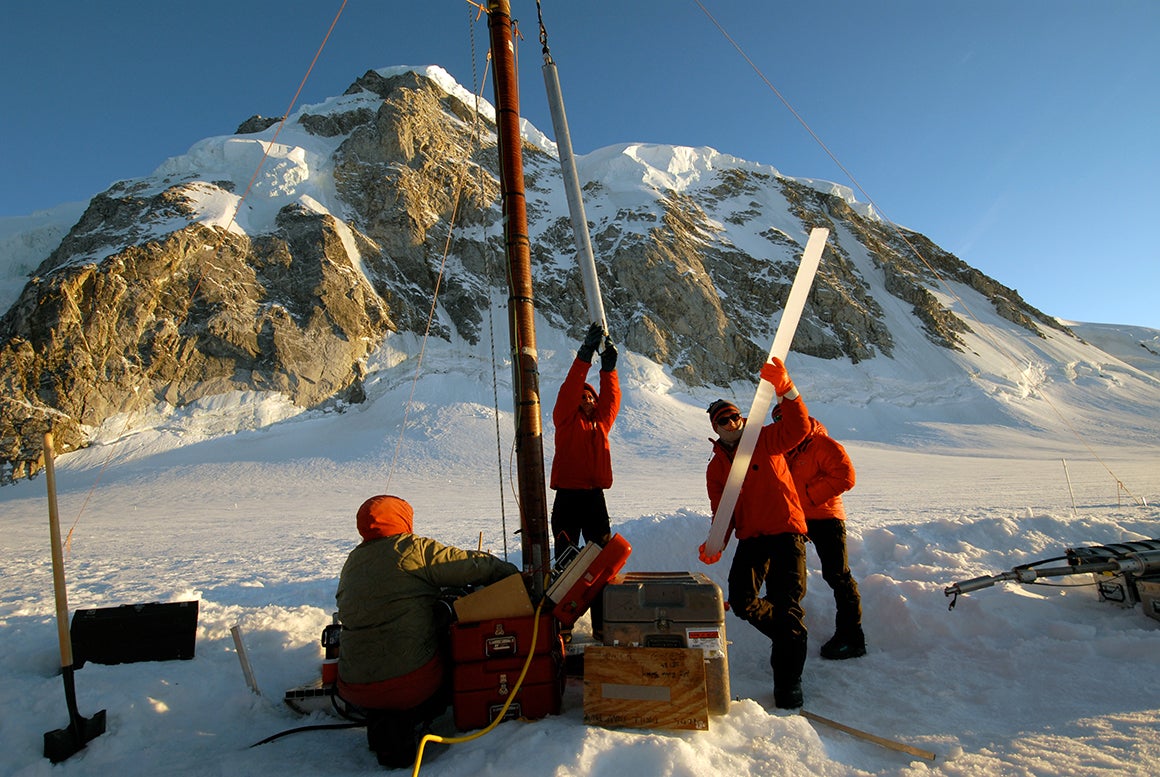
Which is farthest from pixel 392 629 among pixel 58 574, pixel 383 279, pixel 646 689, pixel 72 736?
pixel 383 279

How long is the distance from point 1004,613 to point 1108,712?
122 centimetres

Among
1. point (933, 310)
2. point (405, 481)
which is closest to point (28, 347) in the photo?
point (405, 481)

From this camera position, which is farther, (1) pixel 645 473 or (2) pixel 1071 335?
(2) pixel 1071 335

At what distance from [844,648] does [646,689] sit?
87.1 inches

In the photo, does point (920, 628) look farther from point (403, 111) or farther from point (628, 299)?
point (403, 111)

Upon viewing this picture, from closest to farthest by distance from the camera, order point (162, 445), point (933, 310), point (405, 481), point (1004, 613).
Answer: point (1004, 613), point (405, 481), point (162, 445), point (933, 310)

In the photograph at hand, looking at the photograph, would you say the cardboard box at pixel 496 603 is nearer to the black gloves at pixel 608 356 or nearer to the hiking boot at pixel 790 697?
Result: the hiking boot at pixel 790 697

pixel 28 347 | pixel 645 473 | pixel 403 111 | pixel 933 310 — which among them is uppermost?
pixel 403 111

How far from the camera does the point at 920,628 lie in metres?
4.37

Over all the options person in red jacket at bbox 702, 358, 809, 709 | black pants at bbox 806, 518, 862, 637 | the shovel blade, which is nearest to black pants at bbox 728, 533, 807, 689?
person in red jacket at bbox 702, 358, 809, 709

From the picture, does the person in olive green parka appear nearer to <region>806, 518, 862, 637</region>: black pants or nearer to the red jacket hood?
the red jacket hood

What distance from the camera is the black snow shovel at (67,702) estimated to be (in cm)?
302

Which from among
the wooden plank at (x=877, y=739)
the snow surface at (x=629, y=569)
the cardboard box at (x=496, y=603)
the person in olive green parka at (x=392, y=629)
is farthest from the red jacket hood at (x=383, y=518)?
the wooden plank at (x=877, y=739)

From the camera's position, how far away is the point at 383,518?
10.8 ft
